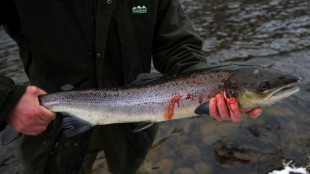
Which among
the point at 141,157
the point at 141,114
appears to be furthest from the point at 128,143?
the point at 141,114

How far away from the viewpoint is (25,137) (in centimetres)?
242

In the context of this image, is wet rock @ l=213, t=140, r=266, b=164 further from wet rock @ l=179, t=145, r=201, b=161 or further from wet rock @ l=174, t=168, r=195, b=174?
wet rock @ l=174, t=168, r=195, b=174

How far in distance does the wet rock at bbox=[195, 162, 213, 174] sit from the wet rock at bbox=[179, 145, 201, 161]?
13 centimetres

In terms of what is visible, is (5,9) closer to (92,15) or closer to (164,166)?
(92,15)

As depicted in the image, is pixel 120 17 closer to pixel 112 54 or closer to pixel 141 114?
pixel 112 54

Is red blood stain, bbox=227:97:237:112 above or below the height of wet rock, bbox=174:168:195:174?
above

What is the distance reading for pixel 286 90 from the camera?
1999 mm

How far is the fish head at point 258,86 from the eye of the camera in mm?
1998

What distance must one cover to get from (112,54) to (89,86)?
1.21ft

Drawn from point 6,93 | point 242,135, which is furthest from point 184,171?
point 6,93

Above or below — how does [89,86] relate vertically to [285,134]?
above

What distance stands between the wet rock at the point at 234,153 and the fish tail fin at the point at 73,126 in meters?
2.26

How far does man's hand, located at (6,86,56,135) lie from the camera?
1945 mm

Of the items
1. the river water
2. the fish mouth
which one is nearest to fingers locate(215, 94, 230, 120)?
the fish mouth
